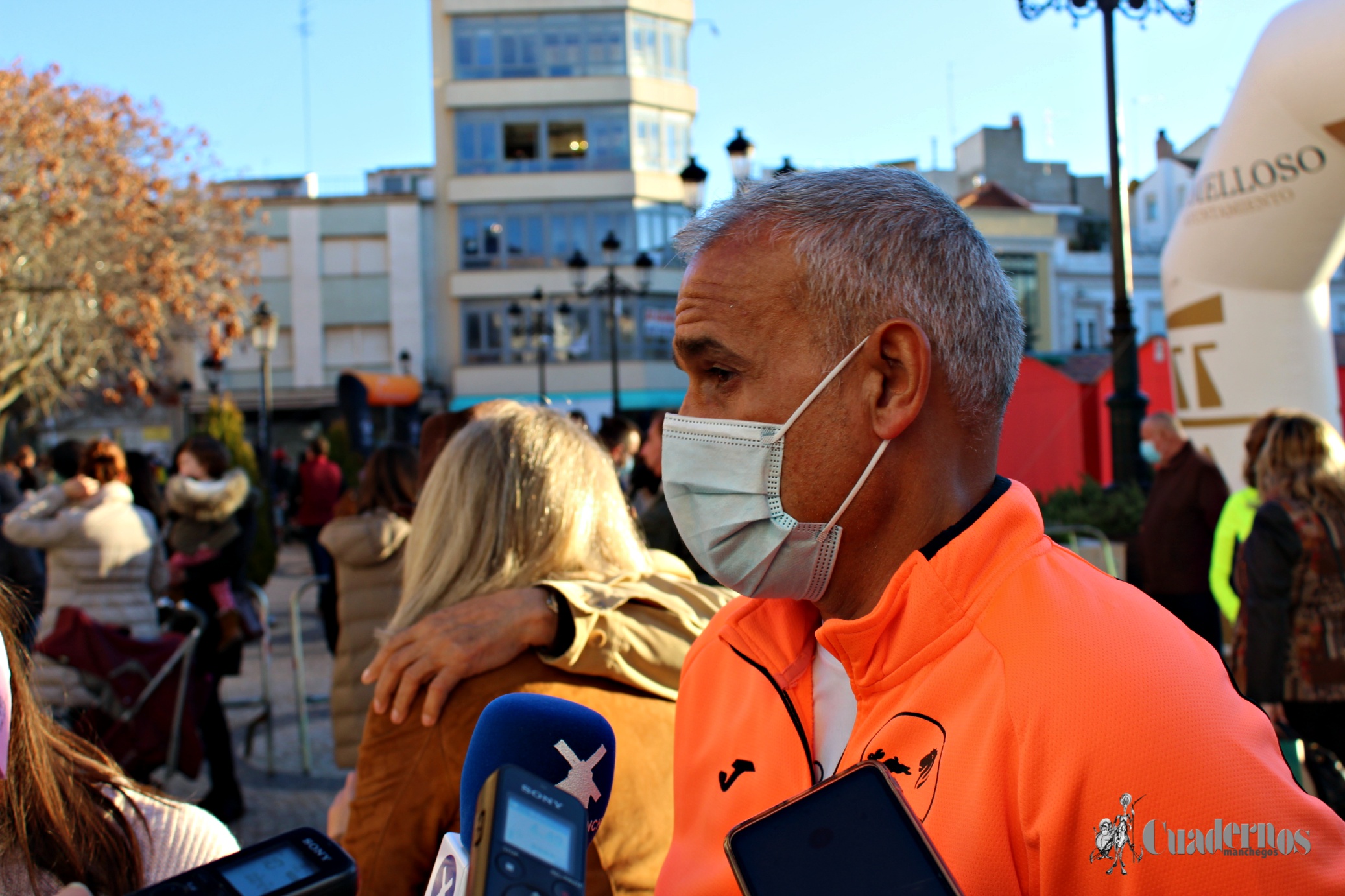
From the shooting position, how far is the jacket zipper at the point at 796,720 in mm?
1468

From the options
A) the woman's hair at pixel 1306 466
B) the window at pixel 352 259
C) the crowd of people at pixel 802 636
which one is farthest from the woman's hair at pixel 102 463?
the window at pixel 352 259

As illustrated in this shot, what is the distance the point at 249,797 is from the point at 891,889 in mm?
6332

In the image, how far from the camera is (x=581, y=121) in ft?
117

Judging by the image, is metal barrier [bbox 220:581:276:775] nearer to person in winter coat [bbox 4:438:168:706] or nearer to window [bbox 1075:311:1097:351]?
person in winter coat [bbox 4:438:168:706]

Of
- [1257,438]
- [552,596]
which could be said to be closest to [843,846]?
[552,596]

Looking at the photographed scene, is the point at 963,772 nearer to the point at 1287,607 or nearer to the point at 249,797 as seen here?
the point at 1287,607

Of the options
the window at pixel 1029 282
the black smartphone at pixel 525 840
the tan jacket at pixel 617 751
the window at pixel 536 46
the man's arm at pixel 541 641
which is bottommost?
the tan jacket at pixel 617 751

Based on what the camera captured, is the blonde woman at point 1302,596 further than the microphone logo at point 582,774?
Yes

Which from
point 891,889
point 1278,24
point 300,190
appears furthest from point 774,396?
point 300,190

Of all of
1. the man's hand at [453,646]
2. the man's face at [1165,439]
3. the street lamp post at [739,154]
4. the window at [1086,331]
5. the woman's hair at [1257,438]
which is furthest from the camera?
the window at [1086,331]

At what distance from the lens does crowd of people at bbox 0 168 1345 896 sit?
3.59ft

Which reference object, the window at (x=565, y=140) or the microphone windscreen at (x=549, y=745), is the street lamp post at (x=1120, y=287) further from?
the window at (x=565, y=140)

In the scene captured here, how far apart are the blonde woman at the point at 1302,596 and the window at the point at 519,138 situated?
111 ft

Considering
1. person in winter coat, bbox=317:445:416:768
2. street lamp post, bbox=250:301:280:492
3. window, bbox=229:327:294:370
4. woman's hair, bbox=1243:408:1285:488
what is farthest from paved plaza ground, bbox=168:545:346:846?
window, bbox=229:327:294:370
